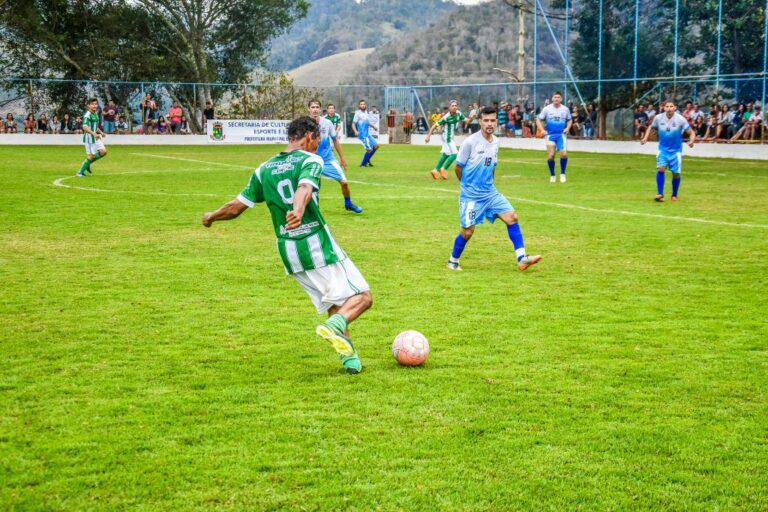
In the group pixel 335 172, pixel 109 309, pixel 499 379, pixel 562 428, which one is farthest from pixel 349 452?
pixel 335 172

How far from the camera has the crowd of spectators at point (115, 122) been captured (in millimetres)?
47531

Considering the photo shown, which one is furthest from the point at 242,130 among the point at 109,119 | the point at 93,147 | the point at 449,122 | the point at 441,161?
the point at 441,161

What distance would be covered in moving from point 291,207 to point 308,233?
230 millimetres

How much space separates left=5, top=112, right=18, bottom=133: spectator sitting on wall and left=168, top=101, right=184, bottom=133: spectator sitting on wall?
7.83 m

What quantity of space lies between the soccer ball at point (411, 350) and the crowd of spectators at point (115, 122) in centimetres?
4357

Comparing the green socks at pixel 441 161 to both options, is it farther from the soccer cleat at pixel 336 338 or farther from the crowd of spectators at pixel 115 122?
the crowd of spectators at pixel 115 122

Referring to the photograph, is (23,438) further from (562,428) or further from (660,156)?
(660,156)

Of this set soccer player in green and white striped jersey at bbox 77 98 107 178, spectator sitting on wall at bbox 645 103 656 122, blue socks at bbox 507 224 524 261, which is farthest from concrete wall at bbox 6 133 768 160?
blue socks at bbox 507 224 524 261

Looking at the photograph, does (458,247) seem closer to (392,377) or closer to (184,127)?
(392,377)

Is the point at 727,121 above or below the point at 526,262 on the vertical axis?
above

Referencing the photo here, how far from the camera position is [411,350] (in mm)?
6988

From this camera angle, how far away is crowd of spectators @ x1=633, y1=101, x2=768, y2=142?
34688 mm

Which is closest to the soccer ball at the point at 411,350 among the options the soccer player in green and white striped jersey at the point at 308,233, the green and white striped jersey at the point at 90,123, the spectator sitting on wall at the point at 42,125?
the soccer player in green and white striped jersey at the point at 308,233

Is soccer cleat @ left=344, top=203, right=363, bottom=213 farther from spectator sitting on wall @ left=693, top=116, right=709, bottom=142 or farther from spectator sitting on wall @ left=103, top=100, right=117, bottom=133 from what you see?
spectator sitting on wall @ left=103, top=100, right=117, bottom=133
